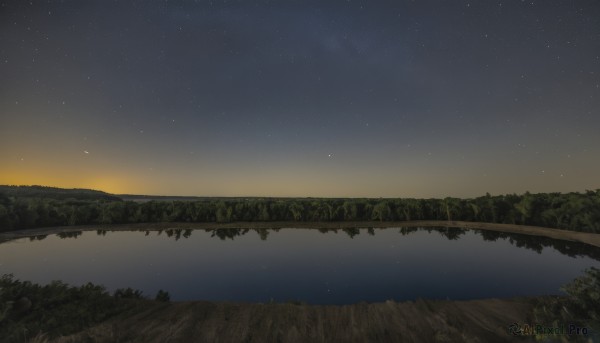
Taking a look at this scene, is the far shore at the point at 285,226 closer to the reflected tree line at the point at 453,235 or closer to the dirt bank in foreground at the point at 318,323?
the reflected tree line at the point at 453,235

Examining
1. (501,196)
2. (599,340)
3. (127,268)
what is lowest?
(127,268)

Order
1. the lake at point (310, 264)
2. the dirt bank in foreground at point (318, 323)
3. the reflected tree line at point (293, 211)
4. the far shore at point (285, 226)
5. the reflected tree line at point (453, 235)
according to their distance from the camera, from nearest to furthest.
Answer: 1. the dirt bank in foreground at point (318, 323)
2. the lake at point (310, 264)
3. the reflected tree line at point (453, 235)
4. the far shore at point (285, 226)
5. the reflected tree line at point (293, 211)

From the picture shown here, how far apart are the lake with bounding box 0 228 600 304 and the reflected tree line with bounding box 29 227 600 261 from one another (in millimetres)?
172

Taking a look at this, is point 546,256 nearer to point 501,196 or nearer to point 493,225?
point 493,225

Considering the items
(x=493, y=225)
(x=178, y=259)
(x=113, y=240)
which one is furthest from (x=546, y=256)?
(x=113, y=240)

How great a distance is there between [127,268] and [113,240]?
14537 millimetres

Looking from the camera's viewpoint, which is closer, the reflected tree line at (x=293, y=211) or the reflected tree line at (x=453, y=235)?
the reflected tree line at (x=453, y=235)

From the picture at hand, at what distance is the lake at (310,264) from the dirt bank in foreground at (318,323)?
358cm

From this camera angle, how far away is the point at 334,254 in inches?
942

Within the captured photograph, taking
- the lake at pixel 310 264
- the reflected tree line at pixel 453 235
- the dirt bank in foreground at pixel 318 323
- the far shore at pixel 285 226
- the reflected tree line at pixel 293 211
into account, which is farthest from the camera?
the reflected tree line at pixel 293 211

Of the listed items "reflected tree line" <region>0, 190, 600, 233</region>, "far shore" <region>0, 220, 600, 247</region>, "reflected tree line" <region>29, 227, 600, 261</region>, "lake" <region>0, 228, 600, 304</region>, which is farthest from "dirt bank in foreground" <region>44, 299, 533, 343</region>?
"reflected tree line" <region>0, 190, 600, 233</region>

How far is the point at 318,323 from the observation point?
923cm

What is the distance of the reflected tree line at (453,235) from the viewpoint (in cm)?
2576

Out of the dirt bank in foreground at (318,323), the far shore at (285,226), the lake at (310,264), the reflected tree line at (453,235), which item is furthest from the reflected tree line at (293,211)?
the dirt bank in foreground at (318,323)
